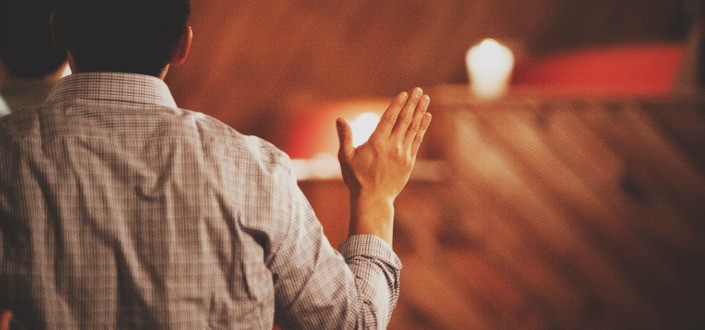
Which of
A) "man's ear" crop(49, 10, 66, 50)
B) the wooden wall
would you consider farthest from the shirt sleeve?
the wooden wall

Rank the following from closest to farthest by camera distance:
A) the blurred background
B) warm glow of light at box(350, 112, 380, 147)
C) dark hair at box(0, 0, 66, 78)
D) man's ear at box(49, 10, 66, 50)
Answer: man's ear at box(49, 10, 66, 50) → dark hair at box(0, 0, 66, 78) → the blurred background → warm glow of light at box(350, 112, 380, 147)

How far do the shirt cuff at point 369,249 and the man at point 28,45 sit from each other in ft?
3.51

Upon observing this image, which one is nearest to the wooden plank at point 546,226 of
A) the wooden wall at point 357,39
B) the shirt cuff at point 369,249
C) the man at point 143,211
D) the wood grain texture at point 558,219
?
the wood grain texture at point 558,219

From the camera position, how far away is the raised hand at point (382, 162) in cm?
100

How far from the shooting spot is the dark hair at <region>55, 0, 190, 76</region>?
0.82m

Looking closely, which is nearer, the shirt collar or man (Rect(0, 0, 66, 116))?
the shirt collar

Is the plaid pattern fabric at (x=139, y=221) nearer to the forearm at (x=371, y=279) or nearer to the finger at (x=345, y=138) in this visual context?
the forearm at (x=371, y=279)

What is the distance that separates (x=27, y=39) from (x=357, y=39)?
9.29 ft

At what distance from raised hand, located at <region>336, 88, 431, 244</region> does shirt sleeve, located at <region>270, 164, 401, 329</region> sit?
13 centimetres

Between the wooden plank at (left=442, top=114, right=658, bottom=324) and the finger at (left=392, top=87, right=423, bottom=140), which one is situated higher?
the finger at (left=392, top=87, right=423, bottom=140)

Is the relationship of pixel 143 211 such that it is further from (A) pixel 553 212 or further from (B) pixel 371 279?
(A) pixel 553 212

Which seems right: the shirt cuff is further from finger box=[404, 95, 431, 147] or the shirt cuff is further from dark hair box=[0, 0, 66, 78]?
dark hair box=[0, 0, 66, 78]

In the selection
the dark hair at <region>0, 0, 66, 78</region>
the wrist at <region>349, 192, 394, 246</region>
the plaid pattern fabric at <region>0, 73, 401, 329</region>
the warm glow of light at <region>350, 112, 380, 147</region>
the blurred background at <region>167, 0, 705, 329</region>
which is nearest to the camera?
the plaid pattern fabric at <region>0, 73, 401, 329</region>

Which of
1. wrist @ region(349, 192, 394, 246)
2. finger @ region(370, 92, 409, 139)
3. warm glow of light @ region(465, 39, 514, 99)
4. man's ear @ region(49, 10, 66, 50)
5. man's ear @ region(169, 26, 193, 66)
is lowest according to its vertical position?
wrist @ region(349, 192, 394, 246)
